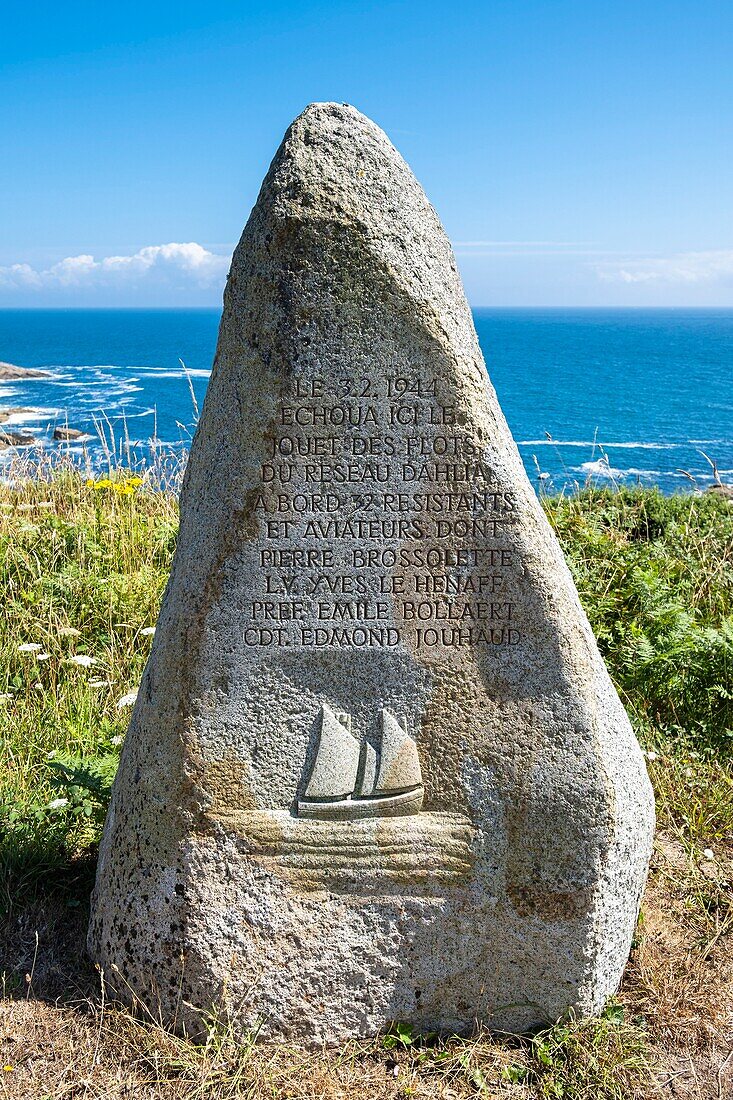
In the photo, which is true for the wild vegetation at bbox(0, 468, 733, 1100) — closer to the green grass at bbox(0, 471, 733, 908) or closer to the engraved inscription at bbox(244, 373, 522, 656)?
the green grass at bbox(0, 471, 733, 908)

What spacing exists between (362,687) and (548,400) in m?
39.5

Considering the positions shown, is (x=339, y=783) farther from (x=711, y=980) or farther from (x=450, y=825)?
(x=711, y=980)

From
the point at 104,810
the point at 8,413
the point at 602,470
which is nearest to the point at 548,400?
the point at 8,413

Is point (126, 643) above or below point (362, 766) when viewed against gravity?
below

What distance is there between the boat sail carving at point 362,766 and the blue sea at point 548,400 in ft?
11.1

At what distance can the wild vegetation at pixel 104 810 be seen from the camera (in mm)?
2346

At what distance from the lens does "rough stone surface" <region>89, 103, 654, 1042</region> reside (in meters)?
2.18

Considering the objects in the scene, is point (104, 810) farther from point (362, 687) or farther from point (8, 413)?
point (8, 413)

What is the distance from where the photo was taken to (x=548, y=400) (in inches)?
1582

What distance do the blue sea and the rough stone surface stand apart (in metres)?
3.20

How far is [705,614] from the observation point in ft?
16.1

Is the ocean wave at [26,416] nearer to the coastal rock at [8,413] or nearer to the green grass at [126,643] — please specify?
the coastal rock at [8,413]

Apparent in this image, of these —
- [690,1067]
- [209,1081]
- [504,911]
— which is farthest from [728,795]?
[209,1081]

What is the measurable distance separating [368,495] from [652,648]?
2319mm
